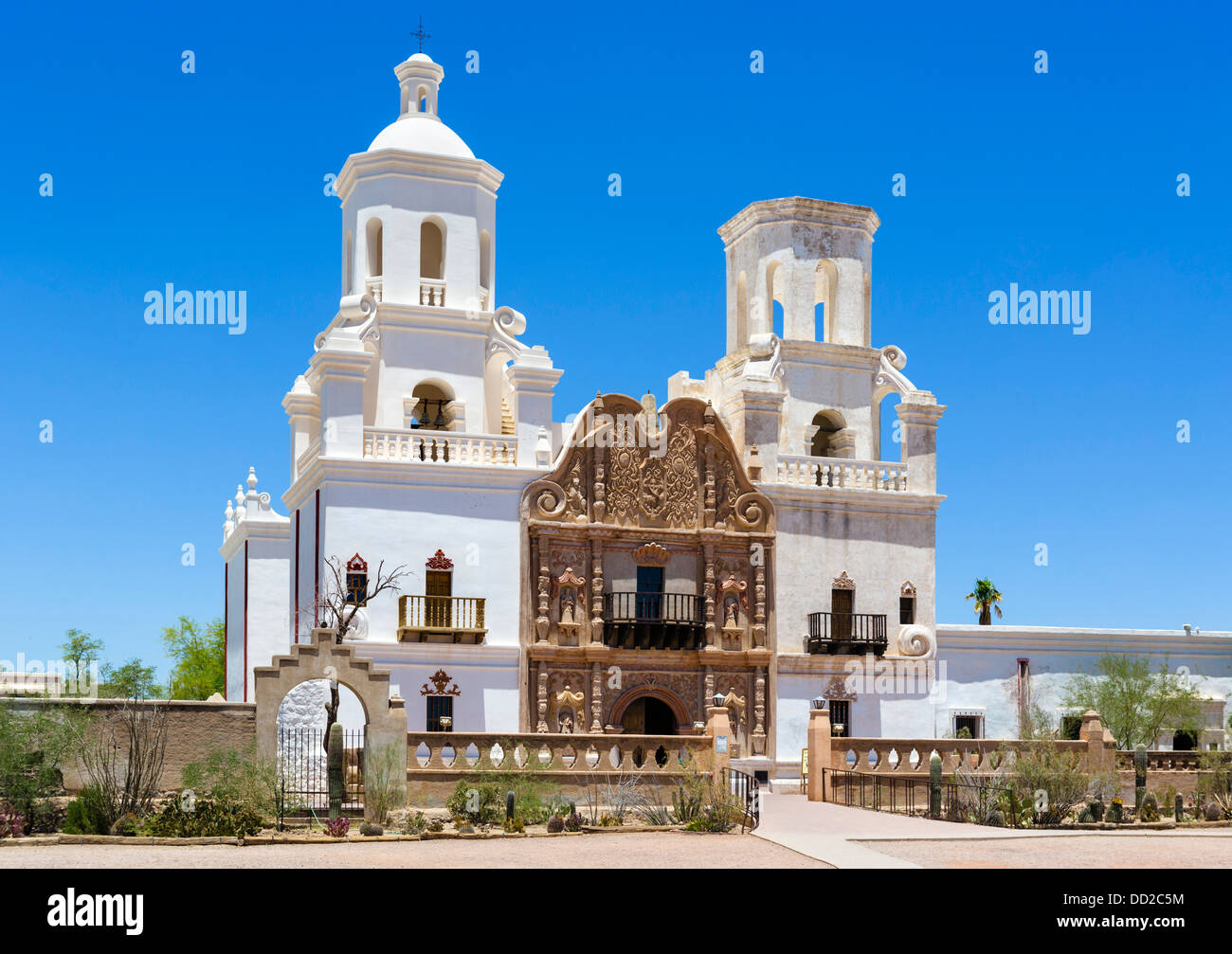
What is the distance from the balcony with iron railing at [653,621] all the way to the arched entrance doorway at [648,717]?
1.61 metres

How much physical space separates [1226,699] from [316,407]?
2807cm

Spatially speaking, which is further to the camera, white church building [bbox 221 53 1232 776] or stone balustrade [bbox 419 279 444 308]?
stone balustrade [bbox 419 279 444 308]

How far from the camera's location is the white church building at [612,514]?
39.9 metres

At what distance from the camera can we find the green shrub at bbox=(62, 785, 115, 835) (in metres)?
25.0

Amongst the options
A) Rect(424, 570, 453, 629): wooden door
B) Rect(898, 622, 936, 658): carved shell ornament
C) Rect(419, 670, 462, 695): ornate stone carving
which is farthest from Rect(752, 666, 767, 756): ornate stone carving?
Rect(424, 570, 453, 629): wooden door

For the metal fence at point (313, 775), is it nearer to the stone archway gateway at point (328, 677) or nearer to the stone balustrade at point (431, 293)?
the stone archway gateway at point (328, 677)

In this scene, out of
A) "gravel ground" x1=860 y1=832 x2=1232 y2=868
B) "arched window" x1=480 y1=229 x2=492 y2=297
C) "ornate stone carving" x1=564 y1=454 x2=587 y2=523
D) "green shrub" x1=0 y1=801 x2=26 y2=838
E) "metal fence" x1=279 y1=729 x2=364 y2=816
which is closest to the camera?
"gravel ground" x1=860 y1=832 x2=1232 y2=868

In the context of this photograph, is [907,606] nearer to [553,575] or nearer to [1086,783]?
[553,575]

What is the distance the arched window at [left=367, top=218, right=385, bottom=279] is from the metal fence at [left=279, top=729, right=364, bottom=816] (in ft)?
44.0

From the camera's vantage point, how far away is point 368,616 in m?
38.9

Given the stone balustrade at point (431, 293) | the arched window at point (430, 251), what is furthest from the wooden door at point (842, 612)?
the arched window at point (430, 251)

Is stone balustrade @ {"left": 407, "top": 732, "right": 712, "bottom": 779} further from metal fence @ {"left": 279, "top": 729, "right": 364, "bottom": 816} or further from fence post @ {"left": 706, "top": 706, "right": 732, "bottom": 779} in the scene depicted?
metal fence @ {"left": 279, "top": 729, "right": 364, "bottom": 816}

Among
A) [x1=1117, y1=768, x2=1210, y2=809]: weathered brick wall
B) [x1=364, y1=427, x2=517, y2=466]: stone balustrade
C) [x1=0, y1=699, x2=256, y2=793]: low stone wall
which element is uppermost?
[x1=364, y1=427, x2=517, y2=466]: stone balustrade
